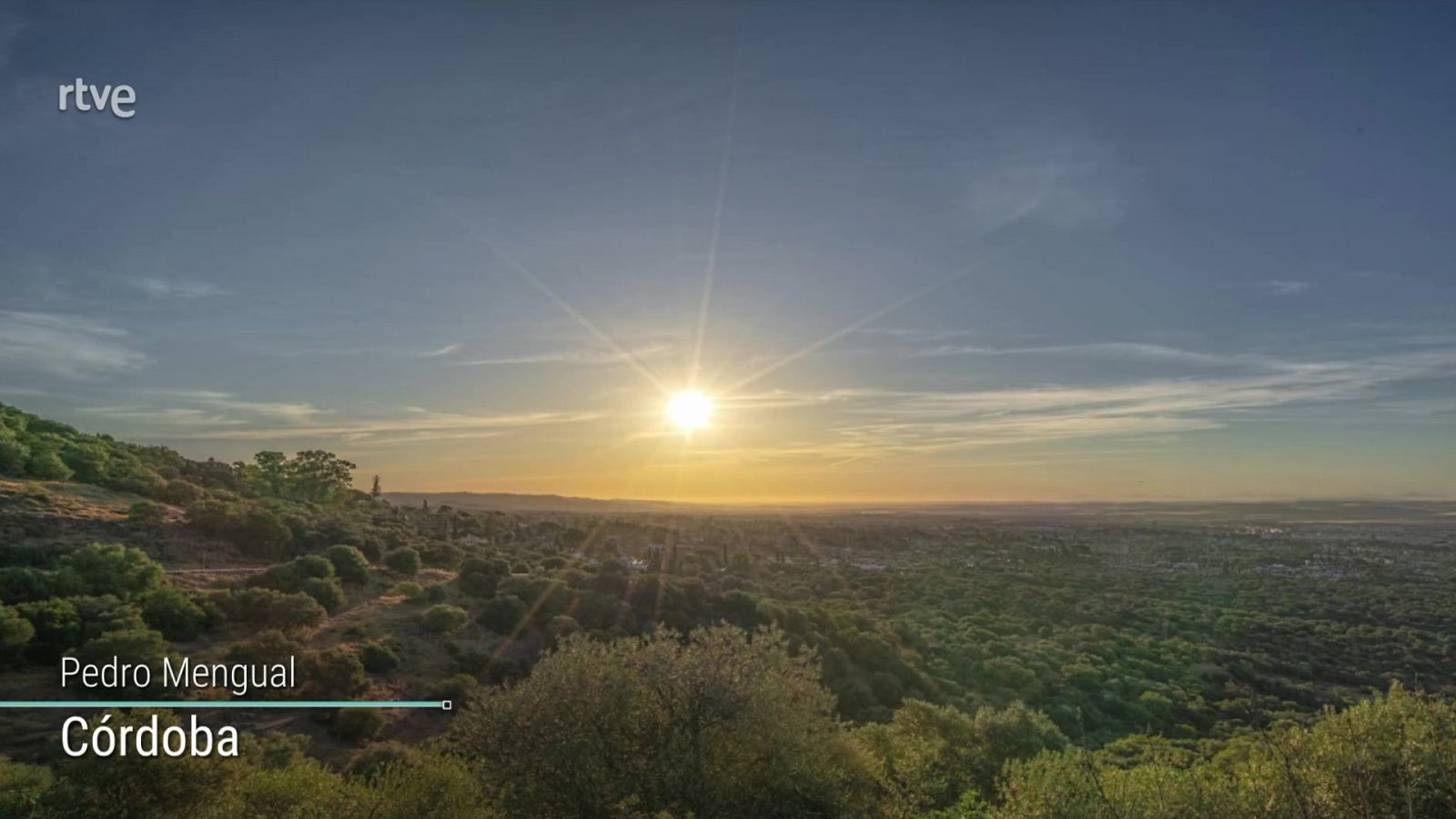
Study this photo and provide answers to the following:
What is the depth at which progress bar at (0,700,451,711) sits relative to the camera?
57.2ft

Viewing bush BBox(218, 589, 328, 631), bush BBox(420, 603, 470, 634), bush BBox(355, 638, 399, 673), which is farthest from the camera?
bush BBox(420, 603, 470, 634)

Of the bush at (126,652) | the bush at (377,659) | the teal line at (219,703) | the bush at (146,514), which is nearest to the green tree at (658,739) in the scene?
the teal line at (219,703)

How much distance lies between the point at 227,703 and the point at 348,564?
2495 centimetres

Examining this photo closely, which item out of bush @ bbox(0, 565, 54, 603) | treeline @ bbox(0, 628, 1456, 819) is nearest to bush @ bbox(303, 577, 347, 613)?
bush @ bbox(0, 565, 54, 603)

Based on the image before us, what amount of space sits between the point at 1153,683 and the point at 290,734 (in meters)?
43.6

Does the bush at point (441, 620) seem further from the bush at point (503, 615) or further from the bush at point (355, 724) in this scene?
the bush at point (355, 724)

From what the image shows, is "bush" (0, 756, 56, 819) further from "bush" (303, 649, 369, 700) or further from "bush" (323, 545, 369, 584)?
"bush" (323, 545, 369, 584)

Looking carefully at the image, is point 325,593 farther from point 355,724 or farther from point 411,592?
point 355,724

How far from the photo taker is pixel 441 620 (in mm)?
33219

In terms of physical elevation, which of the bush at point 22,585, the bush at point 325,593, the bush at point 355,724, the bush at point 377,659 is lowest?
the bush at point 355,724

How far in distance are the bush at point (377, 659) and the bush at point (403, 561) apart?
14451mm

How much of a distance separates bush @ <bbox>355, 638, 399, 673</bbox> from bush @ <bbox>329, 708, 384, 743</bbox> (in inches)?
152

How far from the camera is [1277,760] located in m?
12.5

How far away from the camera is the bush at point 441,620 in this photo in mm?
33219
